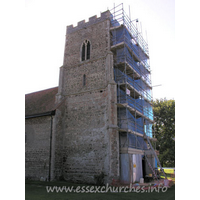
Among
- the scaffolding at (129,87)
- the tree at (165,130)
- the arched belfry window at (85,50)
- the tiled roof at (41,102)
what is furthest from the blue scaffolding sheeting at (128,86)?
the tree at (165,130)

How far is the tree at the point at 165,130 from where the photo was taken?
28.5 meters

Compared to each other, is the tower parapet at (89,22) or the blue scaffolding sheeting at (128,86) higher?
the tower parapet at (89,22)

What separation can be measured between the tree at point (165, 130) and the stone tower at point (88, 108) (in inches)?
671

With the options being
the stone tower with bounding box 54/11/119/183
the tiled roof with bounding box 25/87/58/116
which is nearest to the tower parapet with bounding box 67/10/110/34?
the stone tower with bounding box 54/11/119/183

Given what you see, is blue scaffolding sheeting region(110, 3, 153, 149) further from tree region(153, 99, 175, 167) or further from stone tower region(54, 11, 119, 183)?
tree region(153, 99, 175, 167)

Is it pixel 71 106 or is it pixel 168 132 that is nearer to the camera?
pixel 71 106

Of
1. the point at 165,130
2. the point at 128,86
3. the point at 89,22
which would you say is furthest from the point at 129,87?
the point at 165,130

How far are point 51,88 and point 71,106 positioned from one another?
5967 mm

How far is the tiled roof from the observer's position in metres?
18.3

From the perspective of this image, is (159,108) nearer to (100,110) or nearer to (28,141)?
(100,110)

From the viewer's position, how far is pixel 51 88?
2230 cm

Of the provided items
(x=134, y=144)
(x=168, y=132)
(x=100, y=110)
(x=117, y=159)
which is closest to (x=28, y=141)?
(x=100, y=110)

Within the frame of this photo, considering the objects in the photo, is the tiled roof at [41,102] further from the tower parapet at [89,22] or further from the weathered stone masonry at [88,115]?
the tower parapet at [89,22]

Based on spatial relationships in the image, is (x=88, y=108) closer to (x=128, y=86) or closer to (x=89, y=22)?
(x=128, y=86)
